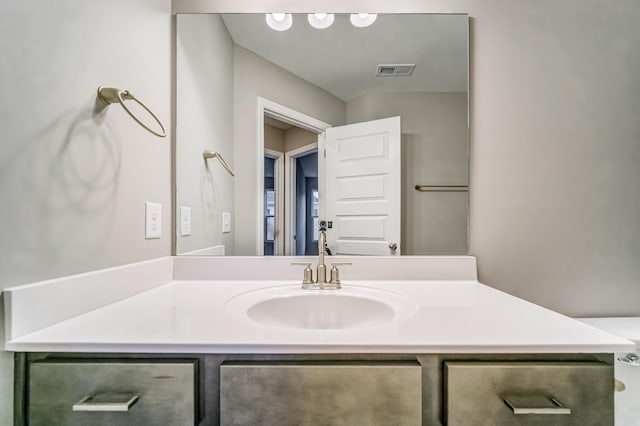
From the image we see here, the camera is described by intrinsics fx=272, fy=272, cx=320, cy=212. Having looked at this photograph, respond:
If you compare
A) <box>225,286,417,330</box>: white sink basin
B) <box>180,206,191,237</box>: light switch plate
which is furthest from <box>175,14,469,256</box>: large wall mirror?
<box>225,286,417,330</box>: white sink basin

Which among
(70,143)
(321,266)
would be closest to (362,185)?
(321,266)

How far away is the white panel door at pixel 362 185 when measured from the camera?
3.74 ft

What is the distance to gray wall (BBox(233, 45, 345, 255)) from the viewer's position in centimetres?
114

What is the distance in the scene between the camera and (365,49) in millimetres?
1132

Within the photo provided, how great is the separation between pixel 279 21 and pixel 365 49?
37cm

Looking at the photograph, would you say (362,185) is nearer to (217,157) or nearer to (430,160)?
(430,160)

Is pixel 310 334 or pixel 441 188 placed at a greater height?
pixel 441 188

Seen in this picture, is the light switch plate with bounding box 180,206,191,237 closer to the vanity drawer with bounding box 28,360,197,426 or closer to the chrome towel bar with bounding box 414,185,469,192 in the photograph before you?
the vanity drawer with bounding box 28,360,197,426

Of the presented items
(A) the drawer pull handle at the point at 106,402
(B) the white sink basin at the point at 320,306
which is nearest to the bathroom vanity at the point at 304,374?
(A) the drawer pull handle at the point at 106,402

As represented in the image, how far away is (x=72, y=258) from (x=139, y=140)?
0.42 meters

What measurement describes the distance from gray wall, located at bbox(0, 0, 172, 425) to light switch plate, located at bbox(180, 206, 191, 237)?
130mm

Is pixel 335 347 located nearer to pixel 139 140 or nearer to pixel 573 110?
pixel 139 140

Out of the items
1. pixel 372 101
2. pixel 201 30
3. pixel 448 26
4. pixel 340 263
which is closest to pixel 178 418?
pixel 340 263

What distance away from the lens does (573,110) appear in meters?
1.07
